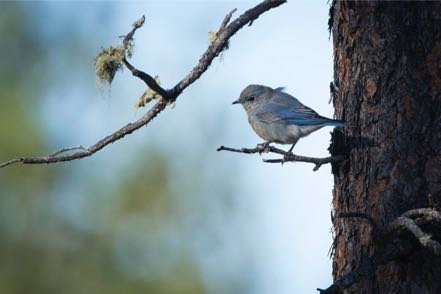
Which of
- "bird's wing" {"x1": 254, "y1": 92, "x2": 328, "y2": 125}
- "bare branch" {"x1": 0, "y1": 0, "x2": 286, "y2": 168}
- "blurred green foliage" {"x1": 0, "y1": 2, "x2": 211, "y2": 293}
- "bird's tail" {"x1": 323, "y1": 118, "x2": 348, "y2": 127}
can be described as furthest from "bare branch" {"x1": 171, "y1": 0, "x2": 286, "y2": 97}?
"blurred green foliage" {"x1": 0, "y1": 2, "x2": 211, "y2": 293}

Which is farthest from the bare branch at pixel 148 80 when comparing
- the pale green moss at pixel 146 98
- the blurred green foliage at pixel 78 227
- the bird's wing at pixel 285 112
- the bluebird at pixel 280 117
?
the blurred green foliage at pixel 78 227

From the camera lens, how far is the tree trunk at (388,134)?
505 cm

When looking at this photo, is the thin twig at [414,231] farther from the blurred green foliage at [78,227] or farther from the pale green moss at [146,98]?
the blurred green foliage at [78,227]

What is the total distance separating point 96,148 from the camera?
5188 millimetres

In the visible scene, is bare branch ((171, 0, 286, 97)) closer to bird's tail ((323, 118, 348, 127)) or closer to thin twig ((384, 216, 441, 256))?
bird's tail ((323, 118, 348, 127))

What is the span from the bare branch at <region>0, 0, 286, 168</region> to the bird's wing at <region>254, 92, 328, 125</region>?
1847 mm

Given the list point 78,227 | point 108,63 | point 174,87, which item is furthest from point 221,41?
point 78,227

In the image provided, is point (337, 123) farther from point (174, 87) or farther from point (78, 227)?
point (78, 227)

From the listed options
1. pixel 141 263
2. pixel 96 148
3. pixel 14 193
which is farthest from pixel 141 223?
pixel 96 148

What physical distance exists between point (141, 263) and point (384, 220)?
868 centimetres

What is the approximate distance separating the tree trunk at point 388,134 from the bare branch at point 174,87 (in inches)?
21.2

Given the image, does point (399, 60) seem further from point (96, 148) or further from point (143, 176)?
point (143, 176)

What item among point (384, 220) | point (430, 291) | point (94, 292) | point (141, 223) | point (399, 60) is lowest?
point (430, 291)

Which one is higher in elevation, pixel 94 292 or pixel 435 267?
pixel 94 292
